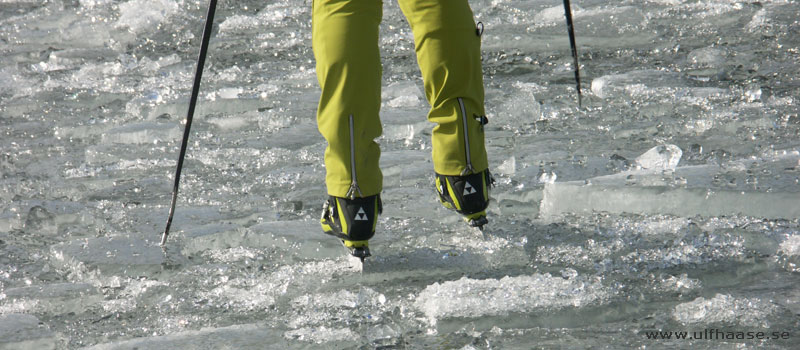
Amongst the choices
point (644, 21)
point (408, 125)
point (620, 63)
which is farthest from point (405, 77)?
point (644, 21)

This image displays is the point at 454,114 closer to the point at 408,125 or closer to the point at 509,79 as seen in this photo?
the point at 408,125

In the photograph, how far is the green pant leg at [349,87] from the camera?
87.9 inches

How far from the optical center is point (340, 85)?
7.42 ft

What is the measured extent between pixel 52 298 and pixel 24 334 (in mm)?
225

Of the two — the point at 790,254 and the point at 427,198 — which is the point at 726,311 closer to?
the point at 790,254

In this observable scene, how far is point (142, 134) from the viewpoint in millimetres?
3930

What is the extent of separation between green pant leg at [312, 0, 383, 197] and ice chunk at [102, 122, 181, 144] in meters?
1.81

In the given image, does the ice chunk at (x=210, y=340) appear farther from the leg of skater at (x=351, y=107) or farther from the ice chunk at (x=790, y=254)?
the ice chunk at (x=790, y=254)

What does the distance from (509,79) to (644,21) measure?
3.86 ft

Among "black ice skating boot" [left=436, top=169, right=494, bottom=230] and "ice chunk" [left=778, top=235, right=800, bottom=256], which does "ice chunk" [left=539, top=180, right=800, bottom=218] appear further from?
"black ice skating boot" [left=436, top=169, right=494, bottom=230]

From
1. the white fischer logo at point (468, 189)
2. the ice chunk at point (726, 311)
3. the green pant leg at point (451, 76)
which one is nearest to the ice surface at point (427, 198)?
the ice chunk at point (726, 311)

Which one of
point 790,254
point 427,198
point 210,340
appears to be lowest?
point 790,254

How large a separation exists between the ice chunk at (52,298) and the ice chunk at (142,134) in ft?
5.06

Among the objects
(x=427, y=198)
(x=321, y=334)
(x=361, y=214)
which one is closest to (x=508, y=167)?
(x=427, y=198)
